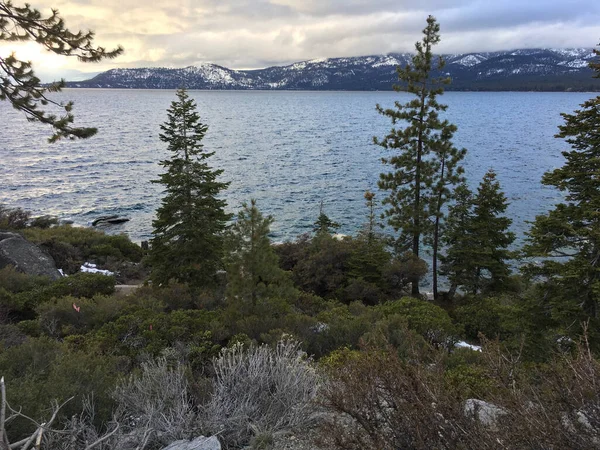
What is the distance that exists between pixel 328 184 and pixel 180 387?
116 feet

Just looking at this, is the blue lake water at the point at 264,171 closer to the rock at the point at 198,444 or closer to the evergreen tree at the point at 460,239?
the evergreen tree at the point at 460,239

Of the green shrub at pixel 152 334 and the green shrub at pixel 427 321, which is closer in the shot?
the green shrub at pixel 152 334

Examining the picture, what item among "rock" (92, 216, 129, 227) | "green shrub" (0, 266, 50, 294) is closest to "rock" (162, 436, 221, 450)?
"green shrub" (0, 266, 50, 294)

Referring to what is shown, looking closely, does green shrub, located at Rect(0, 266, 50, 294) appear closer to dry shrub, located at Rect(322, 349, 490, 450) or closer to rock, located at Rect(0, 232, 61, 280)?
rock, located at Rect(0, 232, 61, 280)

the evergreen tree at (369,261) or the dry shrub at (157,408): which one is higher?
the dry shrub at (157,408)

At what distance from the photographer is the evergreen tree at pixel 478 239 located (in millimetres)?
18844

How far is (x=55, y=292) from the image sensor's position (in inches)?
479

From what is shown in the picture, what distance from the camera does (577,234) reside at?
9.96 meters

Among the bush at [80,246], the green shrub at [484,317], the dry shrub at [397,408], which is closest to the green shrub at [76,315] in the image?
the dry shrub at [397,408]

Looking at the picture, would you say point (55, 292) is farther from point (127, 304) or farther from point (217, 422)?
point (217, 422)

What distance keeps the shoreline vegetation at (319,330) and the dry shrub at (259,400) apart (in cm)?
3

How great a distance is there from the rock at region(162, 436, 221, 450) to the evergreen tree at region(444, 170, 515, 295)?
16766 millimetres

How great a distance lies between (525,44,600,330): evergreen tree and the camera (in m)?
9.90

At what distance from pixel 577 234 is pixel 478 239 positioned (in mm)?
8855
